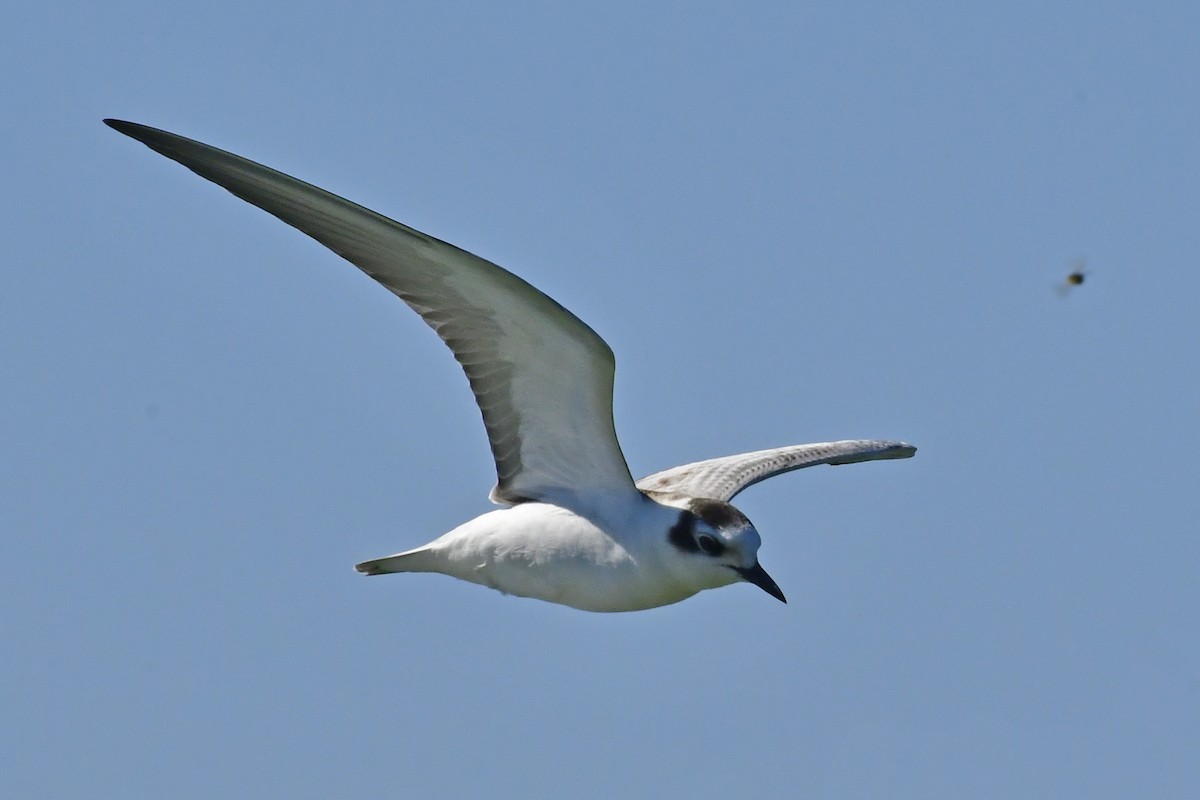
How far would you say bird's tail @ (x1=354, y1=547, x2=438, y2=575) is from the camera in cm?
1487

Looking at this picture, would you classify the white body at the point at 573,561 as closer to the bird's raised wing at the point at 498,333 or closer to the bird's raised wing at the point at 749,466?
the bird's raised wing at the point at 498,333

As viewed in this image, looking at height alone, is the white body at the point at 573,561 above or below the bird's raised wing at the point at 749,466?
below

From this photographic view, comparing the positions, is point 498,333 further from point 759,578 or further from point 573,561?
point 759,578

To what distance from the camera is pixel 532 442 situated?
14.8 m

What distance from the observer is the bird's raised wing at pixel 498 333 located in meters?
12.9

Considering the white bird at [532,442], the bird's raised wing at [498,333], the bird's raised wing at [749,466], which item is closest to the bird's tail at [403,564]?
the white bird at [532,442]

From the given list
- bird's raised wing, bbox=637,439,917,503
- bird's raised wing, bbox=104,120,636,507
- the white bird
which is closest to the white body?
the white bird

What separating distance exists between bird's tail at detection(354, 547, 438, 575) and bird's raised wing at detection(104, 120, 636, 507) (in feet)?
2.51

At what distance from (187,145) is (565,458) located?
12.5ft

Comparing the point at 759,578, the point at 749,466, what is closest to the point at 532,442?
the point at 759,578

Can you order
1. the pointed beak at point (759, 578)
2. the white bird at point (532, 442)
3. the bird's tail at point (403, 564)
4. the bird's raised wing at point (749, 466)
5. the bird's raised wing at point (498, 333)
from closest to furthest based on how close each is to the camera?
the bird's raised wing at point (498, 333) < the white bird at point (532, 442) < the pointed beak at point (759, 578) < the bird's tail at point (403, 564) < the bird's raised wing at point (749, 466)

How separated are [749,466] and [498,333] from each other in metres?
3.75

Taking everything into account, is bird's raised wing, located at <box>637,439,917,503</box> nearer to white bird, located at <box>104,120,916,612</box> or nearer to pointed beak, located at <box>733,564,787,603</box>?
white bird, located at <box>104,120,916,612</box>

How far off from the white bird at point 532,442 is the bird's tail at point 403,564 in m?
0.01
